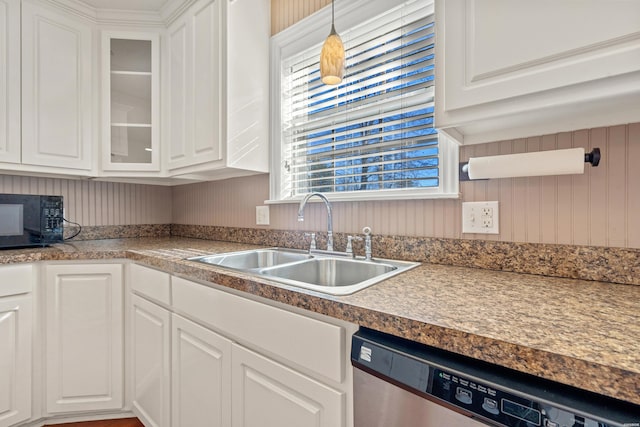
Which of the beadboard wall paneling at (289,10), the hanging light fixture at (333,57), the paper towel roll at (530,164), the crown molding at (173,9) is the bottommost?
the paper towel roll at (530,164)

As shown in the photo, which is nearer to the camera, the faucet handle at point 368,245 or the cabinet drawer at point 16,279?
the faucet handle at point 368,245

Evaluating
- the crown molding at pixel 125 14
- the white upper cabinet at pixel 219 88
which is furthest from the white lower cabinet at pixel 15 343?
the crown molding at pixel 125 14

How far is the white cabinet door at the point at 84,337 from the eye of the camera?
1.59 meters

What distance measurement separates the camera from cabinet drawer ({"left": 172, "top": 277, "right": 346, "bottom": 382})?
776 millimetres

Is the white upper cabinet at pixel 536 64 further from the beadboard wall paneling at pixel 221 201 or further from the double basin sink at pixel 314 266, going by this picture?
the beadboard wall paneling at pixel 221 201

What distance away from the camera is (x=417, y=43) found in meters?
1.33

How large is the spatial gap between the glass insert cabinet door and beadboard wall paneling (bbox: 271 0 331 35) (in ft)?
2.58

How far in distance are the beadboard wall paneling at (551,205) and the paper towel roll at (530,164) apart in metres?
0.10

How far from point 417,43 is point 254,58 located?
0.91 m

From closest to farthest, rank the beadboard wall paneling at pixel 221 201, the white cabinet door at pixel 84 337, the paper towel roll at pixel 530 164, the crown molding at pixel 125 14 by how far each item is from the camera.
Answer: the paper towel roll at pixel 530 164 < the white cabinet door at pixel 84 337 < the crown molding at pixel 125 14 < the beadboard wall paneling at pixel 221 201

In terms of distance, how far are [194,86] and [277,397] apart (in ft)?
5.38

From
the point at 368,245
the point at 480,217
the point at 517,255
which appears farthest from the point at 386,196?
the point at 517,255

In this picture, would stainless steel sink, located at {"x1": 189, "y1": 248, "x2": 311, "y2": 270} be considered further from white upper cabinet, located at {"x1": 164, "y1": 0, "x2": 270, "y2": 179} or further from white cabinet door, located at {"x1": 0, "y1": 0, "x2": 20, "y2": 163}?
white cabinet door, located at {"x1": 0, "y1": 0, "x2": 20, "y2": 163}

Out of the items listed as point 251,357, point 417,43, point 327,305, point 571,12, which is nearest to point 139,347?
point 251,357
